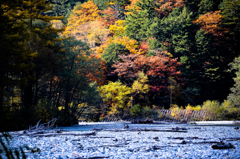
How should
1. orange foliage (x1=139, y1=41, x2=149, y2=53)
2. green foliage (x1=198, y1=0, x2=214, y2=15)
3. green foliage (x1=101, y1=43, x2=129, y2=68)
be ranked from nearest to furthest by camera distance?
green foliage (x1=101, y1=43, x2=129, y2=68)
orange foliage (x1=139, y1=41, x2=149, y2=53)
green foliage (x1=198, y1=0, x2=214, y2=15)

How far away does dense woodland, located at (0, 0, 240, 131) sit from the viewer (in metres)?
13.6

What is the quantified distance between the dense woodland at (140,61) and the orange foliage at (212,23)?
109mm

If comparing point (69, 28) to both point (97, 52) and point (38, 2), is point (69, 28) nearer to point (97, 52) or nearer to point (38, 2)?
point (97, 52)

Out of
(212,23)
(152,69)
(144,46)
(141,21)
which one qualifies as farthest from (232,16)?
(152,69)

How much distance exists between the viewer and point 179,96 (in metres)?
22.1

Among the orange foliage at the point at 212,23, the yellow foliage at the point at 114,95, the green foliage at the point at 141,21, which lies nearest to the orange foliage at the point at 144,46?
the green foliage at the point at 141,21

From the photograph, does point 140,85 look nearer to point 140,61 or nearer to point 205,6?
point 140,61

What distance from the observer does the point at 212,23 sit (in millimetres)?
25750

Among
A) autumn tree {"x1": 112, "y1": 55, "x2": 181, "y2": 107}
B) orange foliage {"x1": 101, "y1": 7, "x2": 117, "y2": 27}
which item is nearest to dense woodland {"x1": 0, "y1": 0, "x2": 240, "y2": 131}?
autumn tree {"x1": 112, "y1": 55, "x2": 181, "y2": 107}

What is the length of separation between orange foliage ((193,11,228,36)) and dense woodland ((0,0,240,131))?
109 mm

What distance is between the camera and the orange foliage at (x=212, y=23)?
24.8 metres

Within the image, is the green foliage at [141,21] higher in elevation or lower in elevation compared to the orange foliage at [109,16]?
lower

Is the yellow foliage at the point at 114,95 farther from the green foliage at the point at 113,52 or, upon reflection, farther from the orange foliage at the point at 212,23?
the orange foliage at the point at 212,23

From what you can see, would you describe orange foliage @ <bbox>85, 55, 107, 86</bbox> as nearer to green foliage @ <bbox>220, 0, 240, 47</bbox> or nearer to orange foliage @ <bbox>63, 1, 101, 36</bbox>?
orange foliage @ <bbox>63, 1, 101, 36</bbox>
